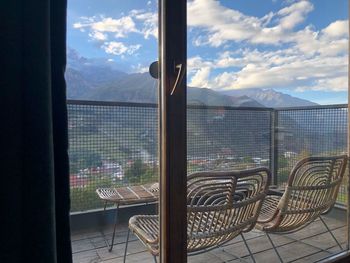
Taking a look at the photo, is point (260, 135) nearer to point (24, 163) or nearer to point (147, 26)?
point (147, 26)

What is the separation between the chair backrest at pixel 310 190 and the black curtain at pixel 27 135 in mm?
1611

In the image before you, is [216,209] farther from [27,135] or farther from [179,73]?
[27,135]

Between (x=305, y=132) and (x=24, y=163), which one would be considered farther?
(x=305, y=132)

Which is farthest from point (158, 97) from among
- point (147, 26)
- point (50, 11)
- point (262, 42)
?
point (262, 42)

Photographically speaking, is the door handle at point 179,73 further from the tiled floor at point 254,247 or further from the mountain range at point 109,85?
the tiled floor at point 254,247

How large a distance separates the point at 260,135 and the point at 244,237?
0.67 metres

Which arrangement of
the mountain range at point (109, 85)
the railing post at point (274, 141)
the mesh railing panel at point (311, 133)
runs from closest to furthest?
the mountain range at point (109, 85), the railing post at point (274, 141), the mesh railing panel at point (311, 133)

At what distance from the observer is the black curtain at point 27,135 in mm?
704

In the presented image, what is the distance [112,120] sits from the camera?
1.43m

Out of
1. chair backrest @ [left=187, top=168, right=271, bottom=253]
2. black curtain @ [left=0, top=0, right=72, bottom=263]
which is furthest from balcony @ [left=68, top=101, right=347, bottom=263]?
black curtain @ [left=0, top=0, right=72, bottom=263]

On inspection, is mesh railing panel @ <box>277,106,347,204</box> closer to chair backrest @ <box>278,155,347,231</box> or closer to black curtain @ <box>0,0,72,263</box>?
chair backrest @ <box>278,155,347,231</box>

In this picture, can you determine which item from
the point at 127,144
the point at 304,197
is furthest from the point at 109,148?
the point at 304,197

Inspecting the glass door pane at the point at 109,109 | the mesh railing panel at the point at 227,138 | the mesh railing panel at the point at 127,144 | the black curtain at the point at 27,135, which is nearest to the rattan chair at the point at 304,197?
the mesh railing panel at the point at 227,138

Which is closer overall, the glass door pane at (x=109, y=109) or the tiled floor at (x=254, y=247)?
the glass door pane at (x=109, y=109)
